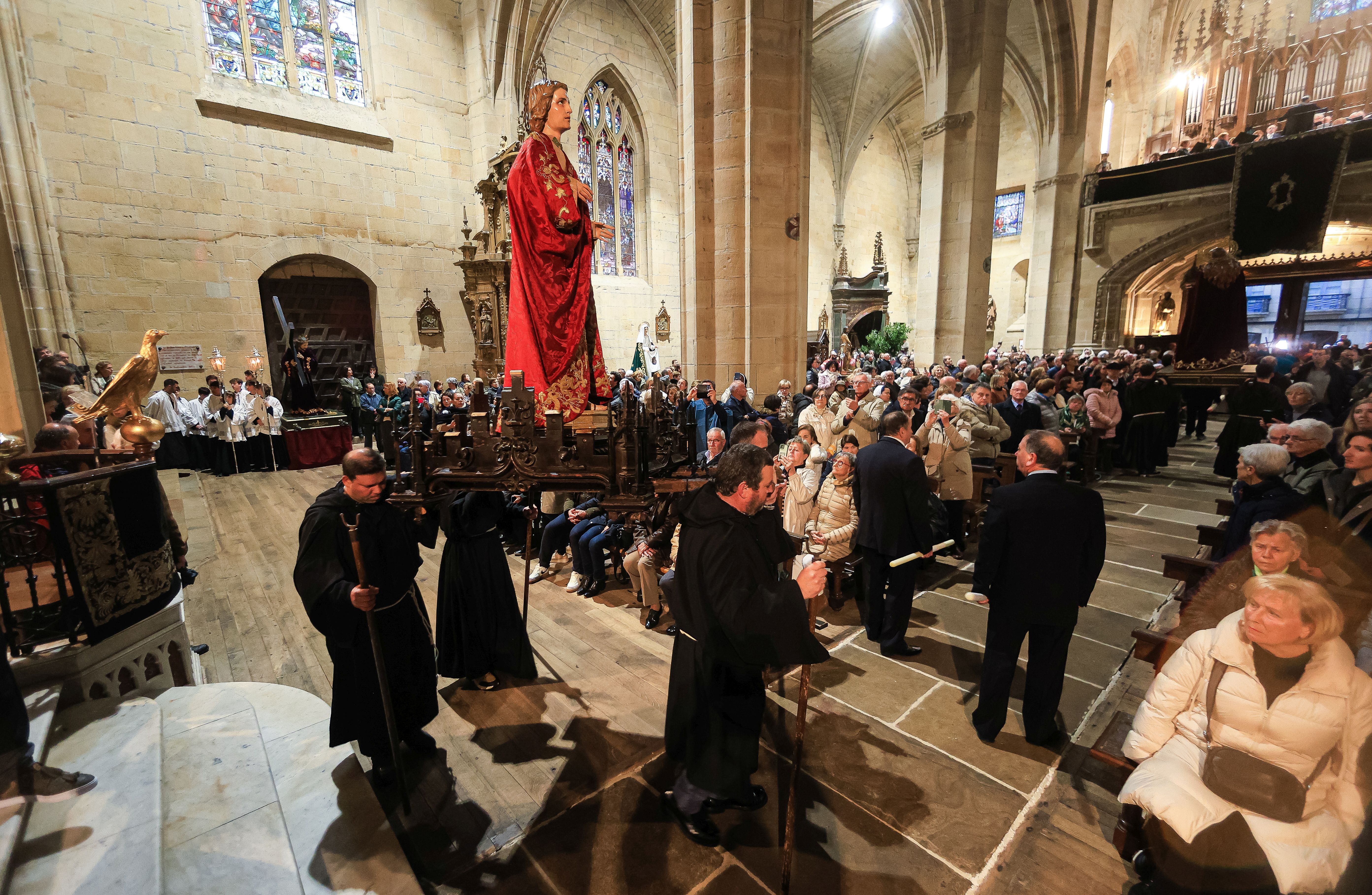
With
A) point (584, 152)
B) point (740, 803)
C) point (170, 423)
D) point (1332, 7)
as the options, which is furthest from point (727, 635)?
point (1332, 7)

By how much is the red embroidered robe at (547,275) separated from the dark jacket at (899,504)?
7.34ft

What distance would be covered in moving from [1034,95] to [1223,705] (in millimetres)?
20613

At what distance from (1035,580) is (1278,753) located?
1.14 meters

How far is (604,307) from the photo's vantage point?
1728 centimetres

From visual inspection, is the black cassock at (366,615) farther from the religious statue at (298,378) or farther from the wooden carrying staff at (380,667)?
the religious statue at (298,378)

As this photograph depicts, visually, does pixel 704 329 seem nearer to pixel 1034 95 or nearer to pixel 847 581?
pixel 847 581

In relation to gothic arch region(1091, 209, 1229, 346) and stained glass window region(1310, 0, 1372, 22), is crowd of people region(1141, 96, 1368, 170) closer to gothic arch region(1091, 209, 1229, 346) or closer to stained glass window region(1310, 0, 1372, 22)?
gothic arch region(1091, 209, 1229, 346)

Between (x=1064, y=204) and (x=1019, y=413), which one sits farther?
(x=1064, y=204)

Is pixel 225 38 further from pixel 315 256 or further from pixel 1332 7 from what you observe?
pixel 1332 7

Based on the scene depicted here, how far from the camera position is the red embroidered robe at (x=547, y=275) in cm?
348

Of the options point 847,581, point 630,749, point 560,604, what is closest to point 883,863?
point 630,749

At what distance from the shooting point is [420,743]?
3.21m

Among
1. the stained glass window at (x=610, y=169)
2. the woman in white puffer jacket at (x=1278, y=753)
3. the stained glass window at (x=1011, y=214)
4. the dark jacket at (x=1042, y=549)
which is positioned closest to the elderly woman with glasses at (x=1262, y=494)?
the dark jacket at (x=1042, y=549)

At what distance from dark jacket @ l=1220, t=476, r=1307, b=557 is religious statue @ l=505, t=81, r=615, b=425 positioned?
4.60 m
